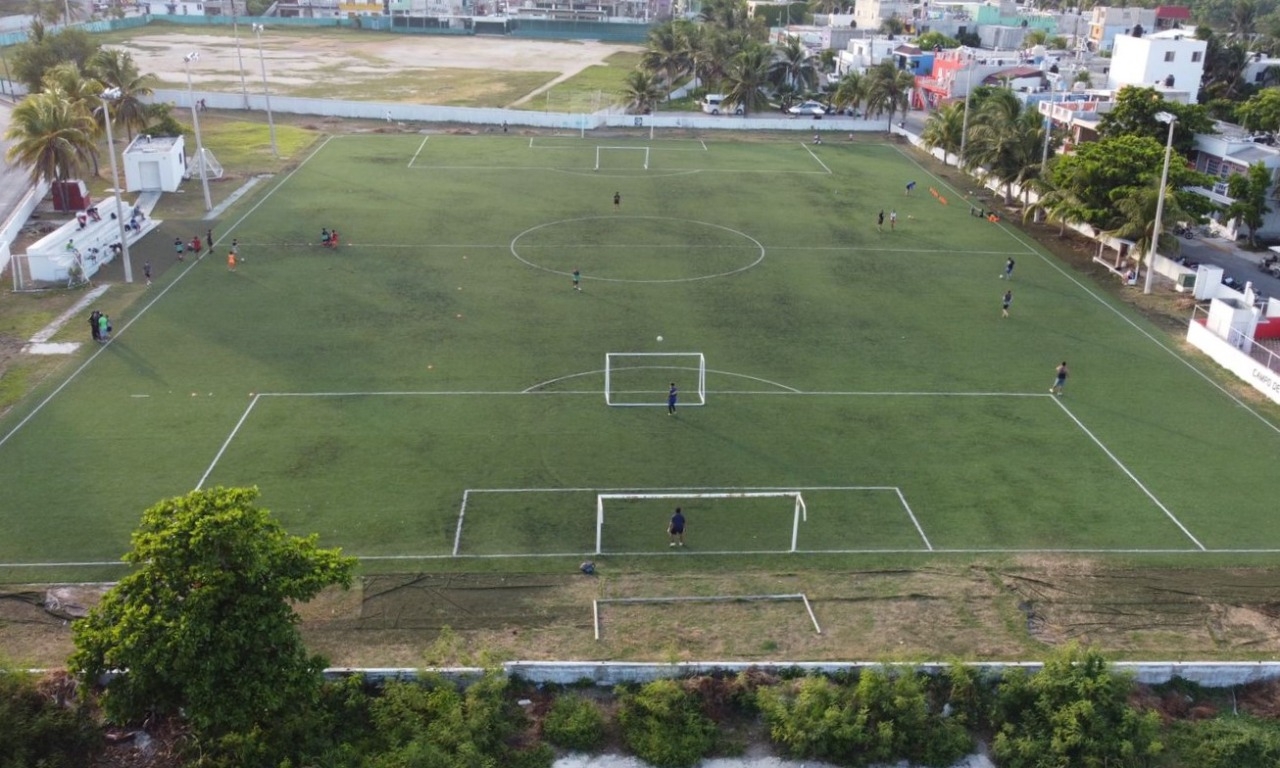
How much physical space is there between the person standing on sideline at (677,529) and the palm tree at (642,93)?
69219 mm

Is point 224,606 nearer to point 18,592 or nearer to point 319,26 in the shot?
point 18,592

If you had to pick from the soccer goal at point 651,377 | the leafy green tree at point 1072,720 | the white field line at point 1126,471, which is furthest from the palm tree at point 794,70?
the leafy green tree at point 1072,720

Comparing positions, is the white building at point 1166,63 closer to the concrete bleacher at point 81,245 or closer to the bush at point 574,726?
the concrete bleacher at point 81,245

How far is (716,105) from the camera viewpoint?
100062mm

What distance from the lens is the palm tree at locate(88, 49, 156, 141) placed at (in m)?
68.7

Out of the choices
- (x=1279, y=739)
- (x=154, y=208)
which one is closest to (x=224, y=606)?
(x=1279, y=739)

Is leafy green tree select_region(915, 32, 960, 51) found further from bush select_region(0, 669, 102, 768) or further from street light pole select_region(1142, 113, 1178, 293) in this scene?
bush select_region(0, 669, 102, 768)

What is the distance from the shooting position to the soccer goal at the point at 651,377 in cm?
3553

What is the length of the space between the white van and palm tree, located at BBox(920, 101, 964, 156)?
2376 centimetres

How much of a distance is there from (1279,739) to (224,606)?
1923 cm

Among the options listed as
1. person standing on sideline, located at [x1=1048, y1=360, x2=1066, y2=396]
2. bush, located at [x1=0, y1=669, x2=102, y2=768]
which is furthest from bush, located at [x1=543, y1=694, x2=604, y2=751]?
person standing on sideline, located at [x1=1048, y1=360, x2=1066, y2=396]

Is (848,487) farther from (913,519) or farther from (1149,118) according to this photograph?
(1149,118)

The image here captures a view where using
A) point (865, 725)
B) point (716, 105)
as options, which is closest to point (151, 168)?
point (716, 105)

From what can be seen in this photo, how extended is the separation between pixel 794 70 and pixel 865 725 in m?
92.0
